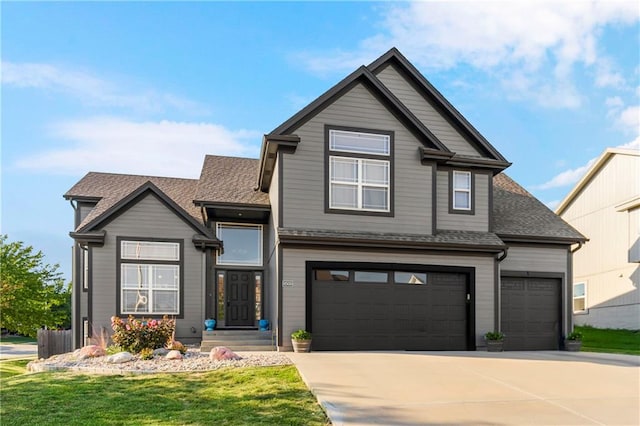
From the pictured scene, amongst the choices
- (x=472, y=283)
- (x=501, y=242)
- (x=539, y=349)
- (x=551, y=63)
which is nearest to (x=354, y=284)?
(x=472, y=283)

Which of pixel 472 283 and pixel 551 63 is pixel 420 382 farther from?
pixel 551 63

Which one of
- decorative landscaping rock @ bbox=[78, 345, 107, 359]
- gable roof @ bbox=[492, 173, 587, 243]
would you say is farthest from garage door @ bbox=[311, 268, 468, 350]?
decorative landscaping rock @ bbox=[78, 345, 107, 359]

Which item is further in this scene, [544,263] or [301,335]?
[544,263]

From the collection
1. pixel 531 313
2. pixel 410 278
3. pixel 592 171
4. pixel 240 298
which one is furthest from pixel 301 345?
pixel 592 171

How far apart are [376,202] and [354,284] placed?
2424mm

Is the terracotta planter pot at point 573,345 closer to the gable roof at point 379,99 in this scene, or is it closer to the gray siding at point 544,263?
the gray siding at point 544,263

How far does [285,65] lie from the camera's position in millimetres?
14781

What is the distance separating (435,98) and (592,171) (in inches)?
590

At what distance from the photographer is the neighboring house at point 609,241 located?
72.8 ft

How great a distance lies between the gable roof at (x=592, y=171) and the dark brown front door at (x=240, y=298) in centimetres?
1891

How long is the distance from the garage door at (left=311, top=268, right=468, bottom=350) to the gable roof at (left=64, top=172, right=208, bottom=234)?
4.61 meters

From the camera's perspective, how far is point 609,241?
79.0ft

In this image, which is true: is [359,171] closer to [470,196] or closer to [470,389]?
[470,196]

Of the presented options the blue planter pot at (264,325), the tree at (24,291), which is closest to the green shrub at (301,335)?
the blue planter pot at (264,325)
